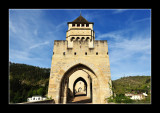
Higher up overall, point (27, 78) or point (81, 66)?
point (81, 66)

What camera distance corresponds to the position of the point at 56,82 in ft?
32.8

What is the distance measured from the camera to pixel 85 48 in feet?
36.2

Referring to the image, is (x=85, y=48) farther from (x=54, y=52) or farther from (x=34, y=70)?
(x=34, y=70)

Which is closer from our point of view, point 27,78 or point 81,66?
point 81,66

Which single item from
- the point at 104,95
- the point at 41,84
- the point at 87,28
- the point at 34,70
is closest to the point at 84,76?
the point at 87,28

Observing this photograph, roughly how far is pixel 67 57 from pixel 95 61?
2.64 meters

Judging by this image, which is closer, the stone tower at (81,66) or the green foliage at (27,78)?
the stone tower at (81,66)

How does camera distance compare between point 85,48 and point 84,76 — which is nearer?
point 85,48

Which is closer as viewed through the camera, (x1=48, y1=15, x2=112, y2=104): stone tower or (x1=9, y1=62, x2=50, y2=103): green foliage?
(x1=48, y1=15, x2=112, y2=104): stone tower
